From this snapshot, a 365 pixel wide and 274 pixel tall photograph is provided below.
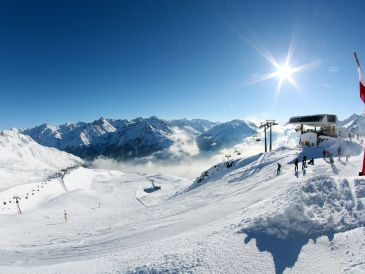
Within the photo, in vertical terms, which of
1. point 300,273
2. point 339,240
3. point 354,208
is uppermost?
point 354,208

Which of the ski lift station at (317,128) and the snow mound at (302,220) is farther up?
the ski lift station at (317,128)

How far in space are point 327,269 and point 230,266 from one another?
11.0 ft

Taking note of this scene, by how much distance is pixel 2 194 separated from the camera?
63594 mm

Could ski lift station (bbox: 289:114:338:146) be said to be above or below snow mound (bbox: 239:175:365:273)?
above

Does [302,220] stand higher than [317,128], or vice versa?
[317,128]

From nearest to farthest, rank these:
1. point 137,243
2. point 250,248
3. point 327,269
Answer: point 327,269, point 250,248, point 137,243

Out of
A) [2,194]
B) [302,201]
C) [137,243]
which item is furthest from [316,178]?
[2,194]

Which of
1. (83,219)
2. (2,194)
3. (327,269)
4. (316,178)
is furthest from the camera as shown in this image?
(2,194)

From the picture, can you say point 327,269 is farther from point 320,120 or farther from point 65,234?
point 320,120

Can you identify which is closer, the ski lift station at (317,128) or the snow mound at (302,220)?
the snow mound at (302,220)

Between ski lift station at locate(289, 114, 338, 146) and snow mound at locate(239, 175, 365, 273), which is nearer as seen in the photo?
snow mound at locate(239, 175, 365, 273)

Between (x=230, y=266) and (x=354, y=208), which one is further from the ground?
(x=354, y=208)

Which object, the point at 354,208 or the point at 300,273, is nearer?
the point at 300,273

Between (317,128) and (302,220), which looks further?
(317,128)
